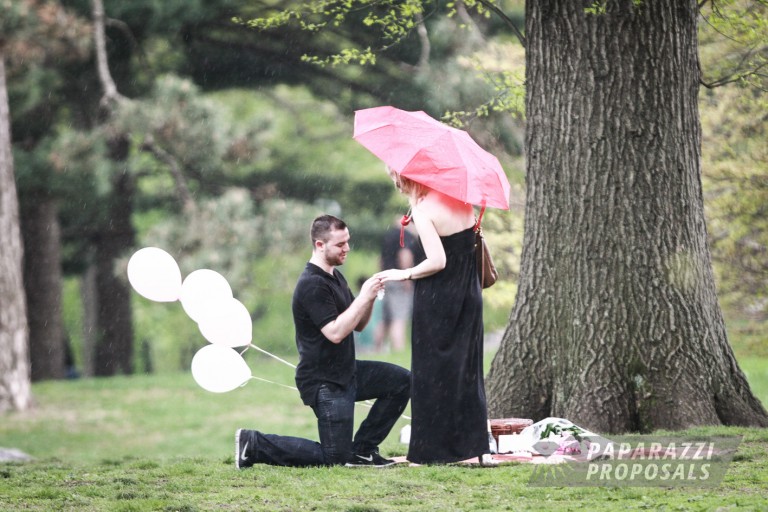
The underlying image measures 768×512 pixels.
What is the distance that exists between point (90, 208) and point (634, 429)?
1347cm

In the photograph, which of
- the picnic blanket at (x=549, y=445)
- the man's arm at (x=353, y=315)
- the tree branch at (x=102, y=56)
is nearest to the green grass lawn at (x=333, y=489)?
the picnic blanket at (x=549, y=445)

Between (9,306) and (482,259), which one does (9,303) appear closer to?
(9,306)

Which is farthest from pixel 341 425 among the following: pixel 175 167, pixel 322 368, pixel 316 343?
pixel 175 167

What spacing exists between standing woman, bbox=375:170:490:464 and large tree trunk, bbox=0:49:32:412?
28.4 ft

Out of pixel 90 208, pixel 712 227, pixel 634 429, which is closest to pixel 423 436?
pixel 634 429

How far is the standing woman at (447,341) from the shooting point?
18.6 ft

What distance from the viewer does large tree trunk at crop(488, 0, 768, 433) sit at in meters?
6.53

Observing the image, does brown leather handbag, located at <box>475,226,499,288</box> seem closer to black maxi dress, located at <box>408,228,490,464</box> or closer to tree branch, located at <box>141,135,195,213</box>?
black maxi dress, located at <box>408,228,490,464</box>

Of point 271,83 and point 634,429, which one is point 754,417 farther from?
point 271,83

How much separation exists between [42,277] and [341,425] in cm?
1340

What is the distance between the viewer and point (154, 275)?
6.38 metres

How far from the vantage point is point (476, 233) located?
227 inches

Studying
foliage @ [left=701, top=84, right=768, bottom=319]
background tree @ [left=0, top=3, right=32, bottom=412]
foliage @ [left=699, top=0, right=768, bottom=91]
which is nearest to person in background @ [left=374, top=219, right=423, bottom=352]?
foliage @ [left=701, top=84, right=768, bottom=319]

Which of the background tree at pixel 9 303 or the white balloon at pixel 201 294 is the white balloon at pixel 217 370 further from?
the background tree at pixel 9 303
